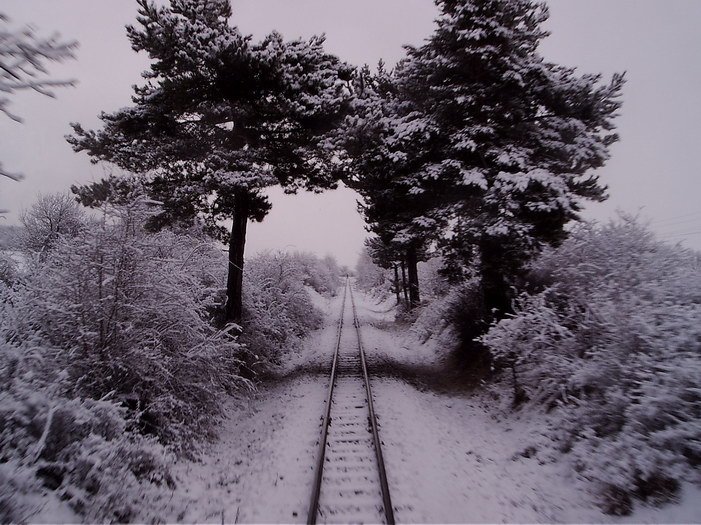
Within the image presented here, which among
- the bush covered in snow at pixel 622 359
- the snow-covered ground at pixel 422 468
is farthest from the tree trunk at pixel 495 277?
the snow-covered ground at pixel 422 468

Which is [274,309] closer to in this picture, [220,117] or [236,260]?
[236,260]

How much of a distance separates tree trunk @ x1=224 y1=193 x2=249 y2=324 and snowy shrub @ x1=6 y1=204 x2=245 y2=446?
13.7 ft

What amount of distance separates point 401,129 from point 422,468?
26.9 ft

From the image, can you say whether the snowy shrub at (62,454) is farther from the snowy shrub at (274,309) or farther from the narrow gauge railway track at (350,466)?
the snowy shrub at (274,309)

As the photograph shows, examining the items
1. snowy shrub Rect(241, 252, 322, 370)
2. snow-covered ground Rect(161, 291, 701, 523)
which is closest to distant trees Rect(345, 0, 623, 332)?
snow-covered ground Rect(161, 291, 701, 523)

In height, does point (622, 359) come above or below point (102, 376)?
above

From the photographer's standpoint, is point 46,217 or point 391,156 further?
point 46,217

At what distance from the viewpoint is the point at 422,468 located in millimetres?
5648

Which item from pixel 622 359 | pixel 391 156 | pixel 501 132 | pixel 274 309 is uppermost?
pixel 501 132

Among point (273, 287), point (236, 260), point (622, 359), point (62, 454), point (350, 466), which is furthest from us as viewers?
point (273, 287)

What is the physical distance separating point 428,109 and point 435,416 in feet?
27.5

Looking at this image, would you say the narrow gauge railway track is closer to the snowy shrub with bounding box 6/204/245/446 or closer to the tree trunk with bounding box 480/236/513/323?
the snowy shrub with bounding box 6/204/245/446

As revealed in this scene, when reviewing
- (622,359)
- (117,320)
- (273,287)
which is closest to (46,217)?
(273,287)

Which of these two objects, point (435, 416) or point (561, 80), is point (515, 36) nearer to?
point (561, 80)
